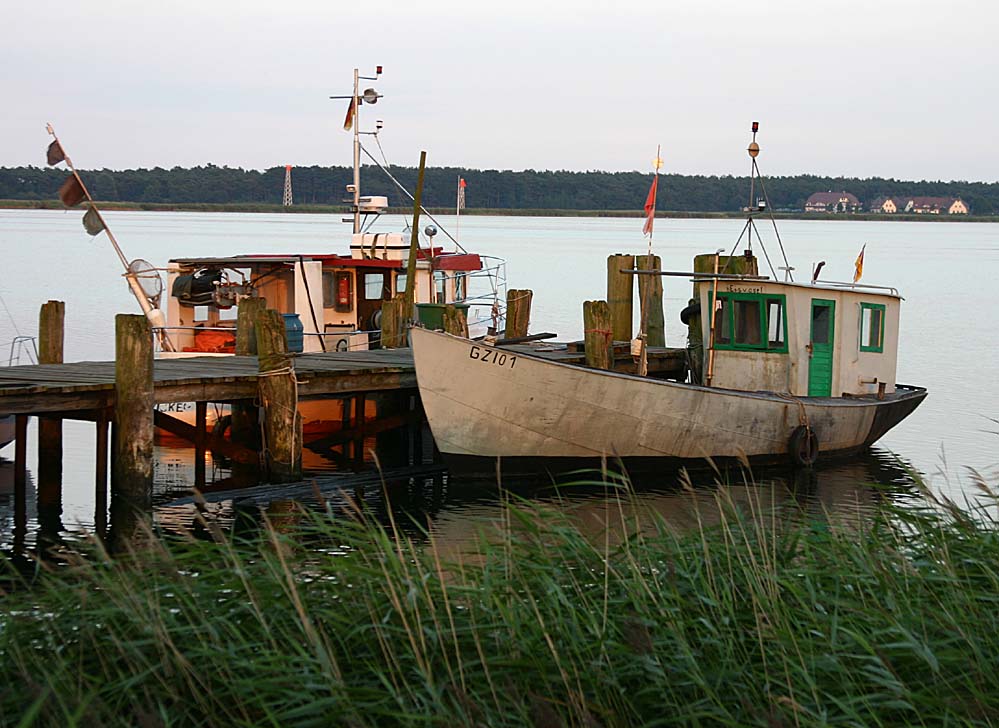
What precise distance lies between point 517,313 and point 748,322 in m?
4.73

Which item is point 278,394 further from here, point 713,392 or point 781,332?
point 781,332

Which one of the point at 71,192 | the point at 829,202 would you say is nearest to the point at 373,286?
the point at 71,192

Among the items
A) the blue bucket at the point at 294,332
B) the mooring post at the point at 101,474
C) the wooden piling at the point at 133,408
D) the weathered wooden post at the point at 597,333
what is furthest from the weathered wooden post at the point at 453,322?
the mooring post at the point at 101,474

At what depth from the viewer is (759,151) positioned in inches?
671

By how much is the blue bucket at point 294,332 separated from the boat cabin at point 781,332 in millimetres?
5305

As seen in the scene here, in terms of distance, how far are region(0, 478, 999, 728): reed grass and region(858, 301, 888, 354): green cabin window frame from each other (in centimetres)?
1123

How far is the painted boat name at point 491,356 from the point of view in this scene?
583 inches

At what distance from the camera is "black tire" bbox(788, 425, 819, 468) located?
55.5ft

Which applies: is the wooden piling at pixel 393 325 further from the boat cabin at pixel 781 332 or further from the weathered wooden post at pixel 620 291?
the boat cabin at pixel 781 332

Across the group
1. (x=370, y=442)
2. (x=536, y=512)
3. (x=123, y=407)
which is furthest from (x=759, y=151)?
(x=536, y=512)

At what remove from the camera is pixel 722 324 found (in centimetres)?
1689

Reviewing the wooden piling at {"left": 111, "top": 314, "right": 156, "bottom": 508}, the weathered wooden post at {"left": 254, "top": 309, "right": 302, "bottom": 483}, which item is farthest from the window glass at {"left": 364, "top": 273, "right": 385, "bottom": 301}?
the wooden piling at {"left": 111, "top": 314, "right": 156, "bottom": 508}

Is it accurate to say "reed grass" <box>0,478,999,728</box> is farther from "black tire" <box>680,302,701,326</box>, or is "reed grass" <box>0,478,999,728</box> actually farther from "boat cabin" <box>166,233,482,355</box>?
"boat cabin" <box>166,233,482,355</box>

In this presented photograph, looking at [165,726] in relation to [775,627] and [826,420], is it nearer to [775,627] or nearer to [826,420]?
[775,627]
